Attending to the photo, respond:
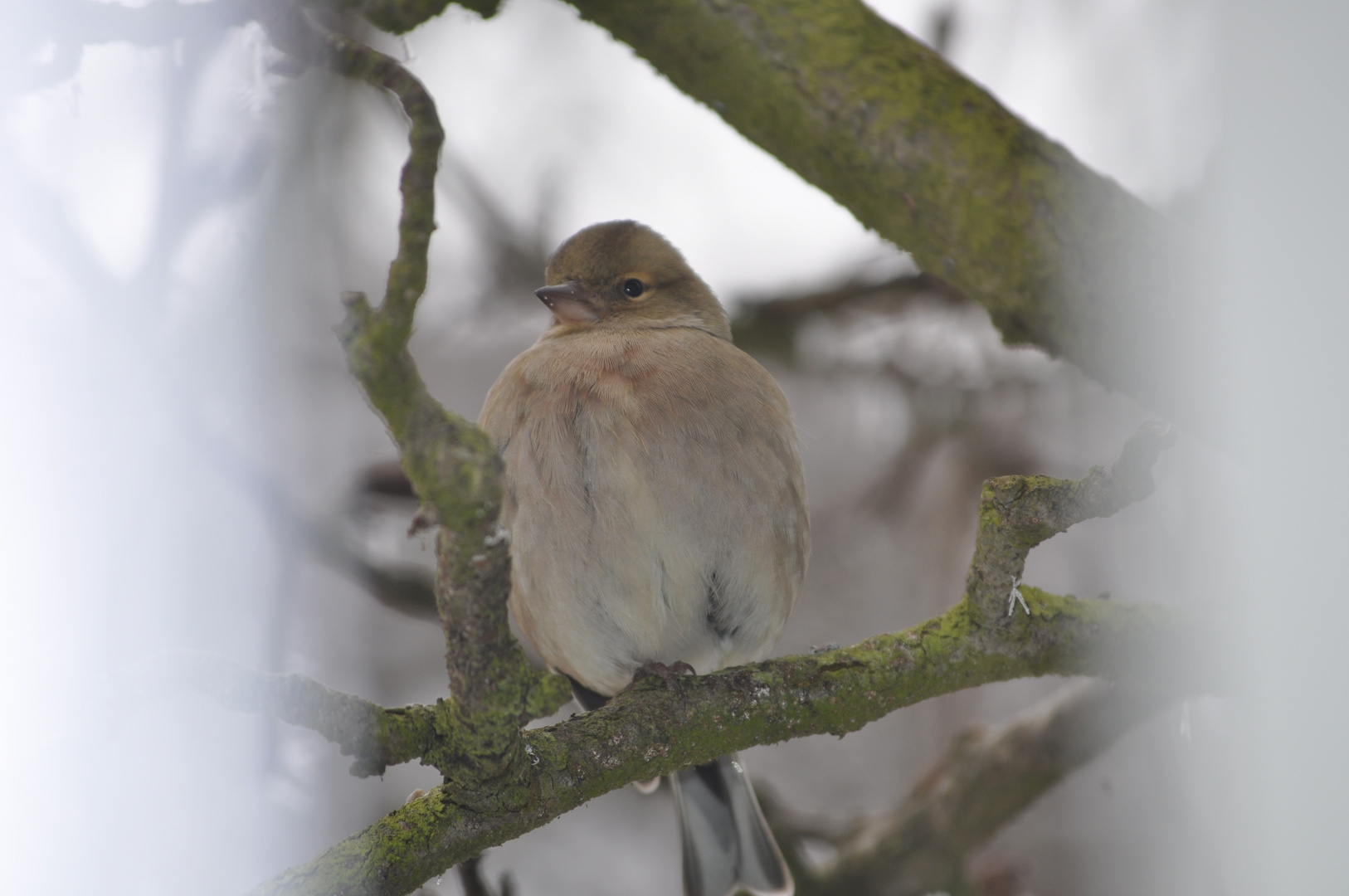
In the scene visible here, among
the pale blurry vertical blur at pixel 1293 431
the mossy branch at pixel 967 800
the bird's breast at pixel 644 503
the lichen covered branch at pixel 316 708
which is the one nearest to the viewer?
the pale blurry vertical blur at pixel 1293 431

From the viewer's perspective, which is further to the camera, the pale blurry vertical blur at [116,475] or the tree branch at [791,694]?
the tree branch at [791,694]

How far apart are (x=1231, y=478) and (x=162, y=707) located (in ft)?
5.29

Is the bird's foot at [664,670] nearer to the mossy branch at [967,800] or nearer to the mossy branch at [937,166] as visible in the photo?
the mossy branch at [967,800]

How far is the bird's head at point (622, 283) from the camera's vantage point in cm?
258

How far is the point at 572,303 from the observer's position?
8.35 feet

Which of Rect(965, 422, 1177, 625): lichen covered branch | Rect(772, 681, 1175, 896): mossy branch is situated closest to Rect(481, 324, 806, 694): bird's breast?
Rect(965, 422, 1177, 625): lichen covered branch

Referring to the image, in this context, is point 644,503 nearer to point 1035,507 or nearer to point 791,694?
point 791,694

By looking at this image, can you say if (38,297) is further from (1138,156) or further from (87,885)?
(1138,156)

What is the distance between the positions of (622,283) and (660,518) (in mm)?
839

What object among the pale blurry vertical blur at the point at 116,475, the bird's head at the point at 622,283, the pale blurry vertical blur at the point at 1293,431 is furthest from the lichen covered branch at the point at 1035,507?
the pale blurry vertical blur at the point at 116,475

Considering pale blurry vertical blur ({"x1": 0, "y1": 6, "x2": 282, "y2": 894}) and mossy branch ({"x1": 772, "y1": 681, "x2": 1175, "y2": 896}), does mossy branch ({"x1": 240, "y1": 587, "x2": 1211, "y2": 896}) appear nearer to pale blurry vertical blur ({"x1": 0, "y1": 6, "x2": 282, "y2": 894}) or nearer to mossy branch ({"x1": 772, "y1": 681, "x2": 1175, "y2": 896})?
pale blurry vertical blur ({"x1": 0, "y1": 6, "x2": 282, "y2": 894})

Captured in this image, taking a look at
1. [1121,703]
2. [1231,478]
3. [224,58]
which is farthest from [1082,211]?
[224,58]

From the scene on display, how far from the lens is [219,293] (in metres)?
2.16

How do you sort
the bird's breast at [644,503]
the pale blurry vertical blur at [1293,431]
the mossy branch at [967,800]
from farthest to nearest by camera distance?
the mossy branch at [967,800]
the bird's breast at [644,503]
the pale blurry vertical blur at [1293,431]
